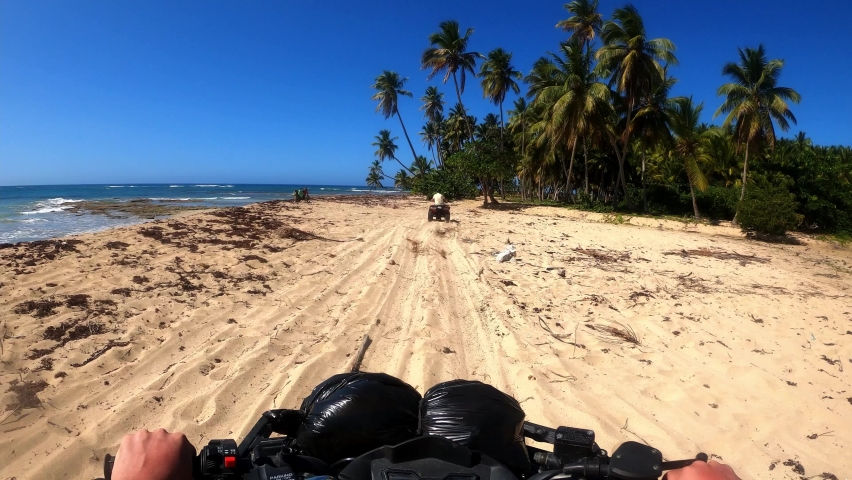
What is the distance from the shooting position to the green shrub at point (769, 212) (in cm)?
1336

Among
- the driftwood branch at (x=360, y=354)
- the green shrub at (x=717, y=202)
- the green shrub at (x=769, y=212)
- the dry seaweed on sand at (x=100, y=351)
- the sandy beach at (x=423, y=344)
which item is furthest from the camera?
the green shrub at (x=717, y=202)

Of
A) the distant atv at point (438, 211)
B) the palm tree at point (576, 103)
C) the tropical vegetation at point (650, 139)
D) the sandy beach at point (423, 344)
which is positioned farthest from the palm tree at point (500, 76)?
the sandy beach at point (423, 344)

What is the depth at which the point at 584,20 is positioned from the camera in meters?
27.6

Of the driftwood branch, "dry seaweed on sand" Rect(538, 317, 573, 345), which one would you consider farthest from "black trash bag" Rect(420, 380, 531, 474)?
"dry seaweed on sand" Rect(538, 317, 573, 345)

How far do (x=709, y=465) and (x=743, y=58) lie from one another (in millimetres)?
20351

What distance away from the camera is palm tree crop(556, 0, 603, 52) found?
2755 centimetres

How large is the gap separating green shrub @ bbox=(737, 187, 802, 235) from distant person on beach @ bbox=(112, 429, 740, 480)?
15854mm

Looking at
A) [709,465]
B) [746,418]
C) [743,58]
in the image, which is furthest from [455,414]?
[743,58]

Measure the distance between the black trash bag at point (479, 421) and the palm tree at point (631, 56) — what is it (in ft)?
70.6

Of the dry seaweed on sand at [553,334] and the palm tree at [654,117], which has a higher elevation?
the palm tree at [654,117]

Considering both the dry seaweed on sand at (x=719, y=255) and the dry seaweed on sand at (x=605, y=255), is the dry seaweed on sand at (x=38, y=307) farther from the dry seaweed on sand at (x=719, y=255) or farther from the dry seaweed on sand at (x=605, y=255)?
the dry seaweed on sand at (x=719, y=255)

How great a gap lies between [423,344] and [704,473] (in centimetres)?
296

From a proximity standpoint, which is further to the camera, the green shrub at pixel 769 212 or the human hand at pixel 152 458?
the green shrub at pixel 769 212

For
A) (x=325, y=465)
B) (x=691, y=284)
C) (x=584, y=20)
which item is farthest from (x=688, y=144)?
(x=325, y=465)
